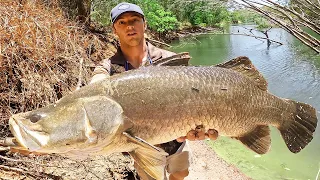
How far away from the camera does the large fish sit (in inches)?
74.8

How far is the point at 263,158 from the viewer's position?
715 centimetres

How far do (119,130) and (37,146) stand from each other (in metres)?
0.50

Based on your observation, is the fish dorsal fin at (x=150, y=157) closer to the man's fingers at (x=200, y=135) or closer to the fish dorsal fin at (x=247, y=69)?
the man's fingers at (x=200, y=135)

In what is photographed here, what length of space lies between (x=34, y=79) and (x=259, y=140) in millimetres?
3516

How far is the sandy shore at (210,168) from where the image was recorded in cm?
629

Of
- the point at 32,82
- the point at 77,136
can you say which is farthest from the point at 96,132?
the point at 32,82

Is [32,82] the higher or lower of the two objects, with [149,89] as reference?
lower

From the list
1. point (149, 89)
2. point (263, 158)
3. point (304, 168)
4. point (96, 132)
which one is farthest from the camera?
point (263, 158)

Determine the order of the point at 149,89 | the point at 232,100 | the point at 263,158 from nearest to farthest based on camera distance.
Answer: the point at 149,89 → the point at 232,100 → the point at 263,158

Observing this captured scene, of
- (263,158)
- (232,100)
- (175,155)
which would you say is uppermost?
(232,100)

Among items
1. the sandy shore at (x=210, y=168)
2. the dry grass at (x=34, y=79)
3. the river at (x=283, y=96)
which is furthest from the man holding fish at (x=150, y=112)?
the sandy shore at (x=210, y=168)

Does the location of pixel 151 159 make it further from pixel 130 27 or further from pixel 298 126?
pixel 298 126

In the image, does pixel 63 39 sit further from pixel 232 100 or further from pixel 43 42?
pixel 232 100

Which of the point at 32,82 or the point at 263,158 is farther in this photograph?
the point at 263,158
